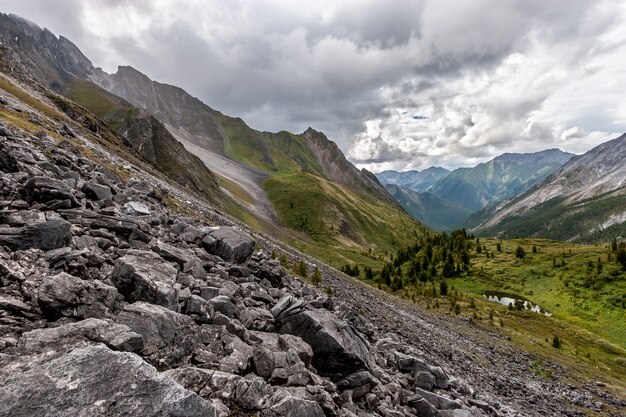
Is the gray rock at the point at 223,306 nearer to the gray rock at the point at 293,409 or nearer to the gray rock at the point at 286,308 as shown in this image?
the gray rock at the point at 286,308

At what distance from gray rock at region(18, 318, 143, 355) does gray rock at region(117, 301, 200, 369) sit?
2.04 ft

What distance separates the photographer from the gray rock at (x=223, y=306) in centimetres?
1523

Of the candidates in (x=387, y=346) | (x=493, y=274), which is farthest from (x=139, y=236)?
(x=493, y=274)

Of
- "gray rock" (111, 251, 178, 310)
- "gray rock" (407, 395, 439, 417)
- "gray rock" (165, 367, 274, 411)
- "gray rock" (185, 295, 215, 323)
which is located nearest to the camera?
"gray rock" (165, 367, 274, 411)

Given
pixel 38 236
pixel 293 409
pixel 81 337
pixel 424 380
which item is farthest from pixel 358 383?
pixel 38 236

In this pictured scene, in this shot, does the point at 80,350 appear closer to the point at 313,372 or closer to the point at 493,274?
the point at 313,372

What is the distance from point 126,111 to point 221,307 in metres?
216

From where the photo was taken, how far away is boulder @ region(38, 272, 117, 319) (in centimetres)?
1110

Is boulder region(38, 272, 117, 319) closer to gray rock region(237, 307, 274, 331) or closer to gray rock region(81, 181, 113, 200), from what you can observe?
gray rock region(237, 307, 274, 331)

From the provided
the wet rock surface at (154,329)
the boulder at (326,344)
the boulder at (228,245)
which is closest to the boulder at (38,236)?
the wet rock surface at (154,329)

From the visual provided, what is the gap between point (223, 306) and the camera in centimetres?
1534

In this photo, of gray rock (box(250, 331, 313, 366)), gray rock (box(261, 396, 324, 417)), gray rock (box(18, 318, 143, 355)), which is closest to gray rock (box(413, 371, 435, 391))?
gray rock (box(250, 331, 313, 366))

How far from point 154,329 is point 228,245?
447 inches

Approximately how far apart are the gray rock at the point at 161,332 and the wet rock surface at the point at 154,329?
4 cm
